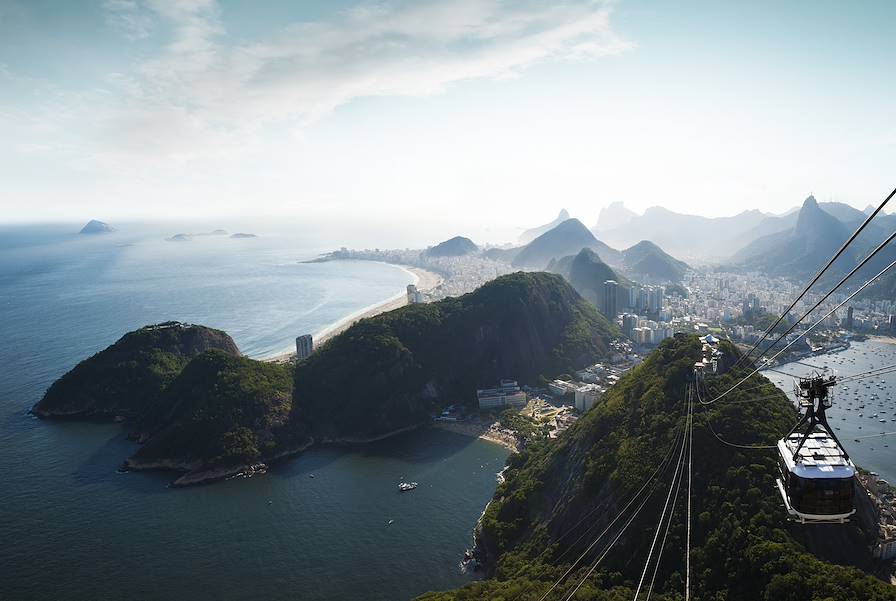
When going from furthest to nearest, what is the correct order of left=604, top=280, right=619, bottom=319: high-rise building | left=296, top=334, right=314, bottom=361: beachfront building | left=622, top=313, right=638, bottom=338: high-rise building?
1. left=604, top=280, right=619, bottom=319: high-rise building
2. left=622, top=313, right=638, bottom=338: high-rise building
3. left=296, top=334, right=314, bottom=361: beachfront building

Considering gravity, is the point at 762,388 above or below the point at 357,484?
above

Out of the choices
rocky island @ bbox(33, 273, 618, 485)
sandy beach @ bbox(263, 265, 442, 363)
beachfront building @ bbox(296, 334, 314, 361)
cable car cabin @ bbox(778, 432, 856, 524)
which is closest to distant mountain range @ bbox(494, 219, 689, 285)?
sandy beach @ bbox(263, 265, 442, 363)

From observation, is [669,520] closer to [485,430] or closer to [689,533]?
[689,533]

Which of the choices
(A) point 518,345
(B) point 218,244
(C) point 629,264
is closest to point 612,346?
(A) point 518,345

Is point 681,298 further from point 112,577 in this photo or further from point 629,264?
point 112,577

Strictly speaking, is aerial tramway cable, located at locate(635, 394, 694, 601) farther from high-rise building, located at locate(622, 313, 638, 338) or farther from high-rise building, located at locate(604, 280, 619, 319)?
high-rise building, located at locate(604, 280, 619, 319)

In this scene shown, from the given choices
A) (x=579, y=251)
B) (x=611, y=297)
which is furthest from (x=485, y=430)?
(x=579, y=251)

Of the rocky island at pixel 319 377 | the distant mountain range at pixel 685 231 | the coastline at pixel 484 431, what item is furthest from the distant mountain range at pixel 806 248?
the coastline at pixel 484 431
